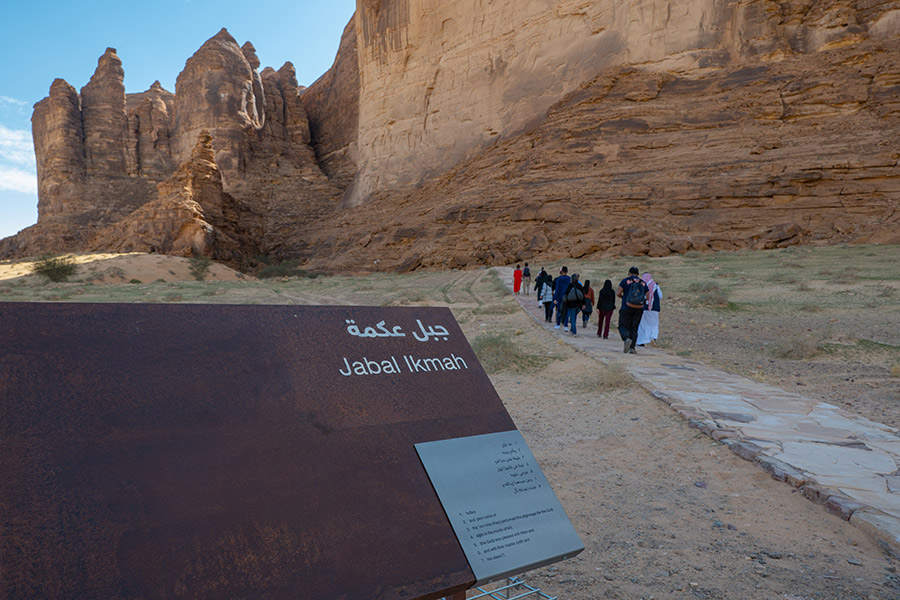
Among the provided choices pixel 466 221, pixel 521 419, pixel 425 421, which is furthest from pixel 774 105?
pixel 425 421

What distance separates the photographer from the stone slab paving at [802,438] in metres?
3.19

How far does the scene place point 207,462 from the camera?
158 centimetres

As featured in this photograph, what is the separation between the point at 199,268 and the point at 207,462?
31703 millimetres

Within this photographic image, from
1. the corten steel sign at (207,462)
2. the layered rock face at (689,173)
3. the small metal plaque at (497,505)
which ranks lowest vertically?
the small metal plaque at (497,505)

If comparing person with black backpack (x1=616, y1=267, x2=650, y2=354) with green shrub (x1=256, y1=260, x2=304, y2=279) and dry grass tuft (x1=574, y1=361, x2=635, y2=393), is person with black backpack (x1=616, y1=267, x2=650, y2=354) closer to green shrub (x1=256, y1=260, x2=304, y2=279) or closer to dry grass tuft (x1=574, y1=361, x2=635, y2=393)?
dry grass tuft (x1=574, y1=361, x2=635, y2=393)

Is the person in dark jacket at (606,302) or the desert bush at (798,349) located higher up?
the person in dark jacket at (606,302)

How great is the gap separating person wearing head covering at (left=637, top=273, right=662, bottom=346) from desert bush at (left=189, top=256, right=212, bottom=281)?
26.1 metres

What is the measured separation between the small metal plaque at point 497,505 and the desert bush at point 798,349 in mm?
7460

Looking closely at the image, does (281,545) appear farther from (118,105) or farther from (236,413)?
(118,105)

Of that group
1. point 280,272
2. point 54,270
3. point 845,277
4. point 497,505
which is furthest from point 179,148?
point 497,505

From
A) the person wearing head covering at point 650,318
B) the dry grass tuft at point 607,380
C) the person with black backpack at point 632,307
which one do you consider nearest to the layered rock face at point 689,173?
the person wearing head covering at point 650,318

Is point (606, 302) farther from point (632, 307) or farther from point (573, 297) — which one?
point (632, 307)

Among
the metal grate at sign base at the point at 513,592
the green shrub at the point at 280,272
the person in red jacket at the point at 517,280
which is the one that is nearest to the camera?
the metal grate at sign base at the point at 513,592

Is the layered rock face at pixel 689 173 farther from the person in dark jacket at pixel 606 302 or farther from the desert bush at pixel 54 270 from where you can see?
the person in dark jacket at pixel 606 302
